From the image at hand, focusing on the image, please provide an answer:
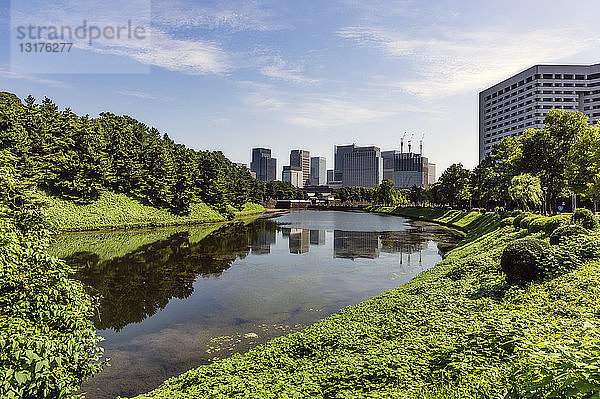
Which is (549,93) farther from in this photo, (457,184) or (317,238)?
(317,238)

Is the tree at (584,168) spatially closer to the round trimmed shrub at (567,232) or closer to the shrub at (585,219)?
the shrub at (585,219)

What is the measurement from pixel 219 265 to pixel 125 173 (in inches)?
1698

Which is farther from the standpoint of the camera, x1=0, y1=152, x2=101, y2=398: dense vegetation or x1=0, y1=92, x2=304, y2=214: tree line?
x1=0, y1=92, x2=304, y2=214: tree line

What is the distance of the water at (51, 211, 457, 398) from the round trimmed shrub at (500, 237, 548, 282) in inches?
320

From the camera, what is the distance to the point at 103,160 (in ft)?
195

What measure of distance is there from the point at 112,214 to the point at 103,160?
378 inches

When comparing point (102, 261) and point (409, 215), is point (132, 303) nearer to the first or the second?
point (102, 261)

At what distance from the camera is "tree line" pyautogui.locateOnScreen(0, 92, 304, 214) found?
51.0 m

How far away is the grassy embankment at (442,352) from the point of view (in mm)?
6370

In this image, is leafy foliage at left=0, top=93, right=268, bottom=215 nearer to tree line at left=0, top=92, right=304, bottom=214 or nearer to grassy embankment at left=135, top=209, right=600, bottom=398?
tree line at left=0, top=92, right=304, bottom=214

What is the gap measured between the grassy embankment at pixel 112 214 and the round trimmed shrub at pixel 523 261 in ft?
153

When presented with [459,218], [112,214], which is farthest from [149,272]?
[459,218]

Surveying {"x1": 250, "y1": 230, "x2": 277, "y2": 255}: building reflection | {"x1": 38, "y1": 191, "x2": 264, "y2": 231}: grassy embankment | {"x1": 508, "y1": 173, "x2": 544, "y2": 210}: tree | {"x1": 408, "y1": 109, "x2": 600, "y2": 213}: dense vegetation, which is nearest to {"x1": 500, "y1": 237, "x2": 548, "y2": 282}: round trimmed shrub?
{"x1": 408, "y1": 109, "x2": 600, "y2": 213}: dense vegetation

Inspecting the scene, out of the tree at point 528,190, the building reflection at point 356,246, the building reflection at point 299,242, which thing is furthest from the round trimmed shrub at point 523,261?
the building reflection at point 299,242
